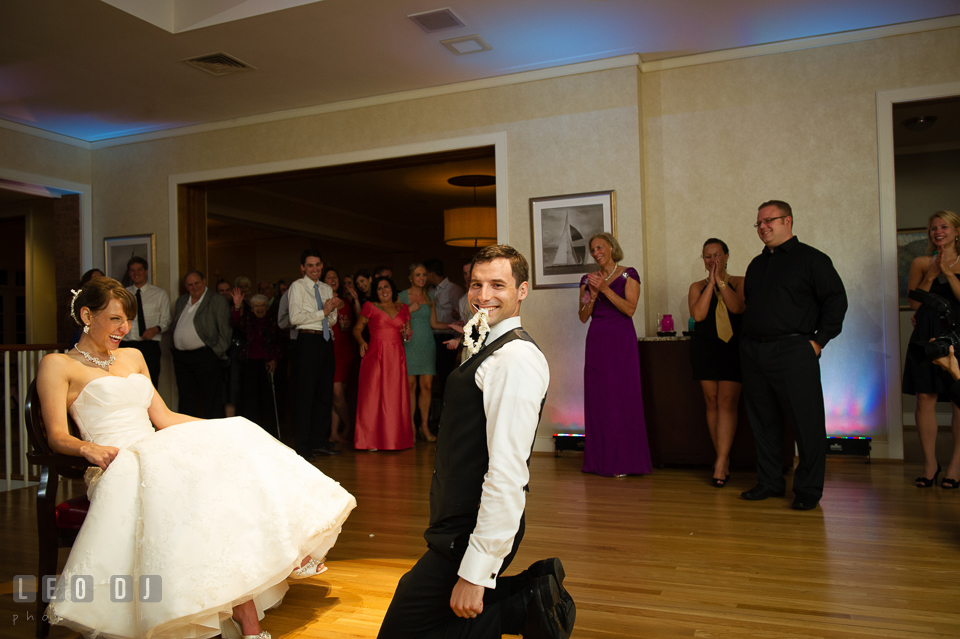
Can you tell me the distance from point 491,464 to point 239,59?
503 centimetres

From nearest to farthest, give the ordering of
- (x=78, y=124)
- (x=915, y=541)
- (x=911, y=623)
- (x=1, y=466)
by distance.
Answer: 1. (x=911, y=623)
2. (x=915, y=541)
3. (x=1, y=466)
4. (x=78, y=124)

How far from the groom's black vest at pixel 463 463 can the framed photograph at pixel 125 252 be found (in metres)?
6.58

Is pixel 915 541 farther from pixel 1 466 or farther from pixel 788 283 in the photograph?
pixel 1 466

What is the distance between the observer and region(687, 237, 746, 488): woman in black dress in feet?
14.7

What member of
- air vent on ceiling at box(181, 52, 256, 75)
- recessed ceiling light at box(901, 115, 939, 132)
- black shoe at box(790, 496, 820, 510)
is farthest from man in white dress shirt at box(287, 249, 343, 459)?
recessed ceiling light at box(901, 115, 939, 132)

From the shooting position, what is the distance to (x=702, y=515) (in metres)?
3.73

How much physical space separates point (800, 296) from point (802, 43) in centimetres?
265

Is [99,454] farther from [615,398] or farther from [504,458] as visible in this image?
[615,398]

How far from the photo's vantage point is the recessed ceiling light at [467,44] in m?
5.18

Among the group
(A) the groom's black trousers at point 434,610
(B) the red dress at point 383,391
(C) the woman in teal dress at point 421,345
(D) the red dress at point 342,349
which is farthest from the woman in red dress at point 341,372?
(A) the groom's black trousers at point 434,610

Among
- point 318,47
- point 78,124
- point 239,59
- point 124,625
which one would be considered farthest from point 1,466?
point 124,625

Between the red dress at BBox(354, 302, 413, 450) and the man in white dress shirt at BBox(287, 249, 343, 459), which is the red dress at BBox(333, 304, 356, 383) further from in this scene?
the man in white dress shirt at BBox(287, 249, 343, 459)

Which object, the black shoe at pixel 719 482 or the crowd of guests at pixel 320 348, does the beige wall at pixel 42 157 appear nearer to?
the crowd of guests at pixel 320 348

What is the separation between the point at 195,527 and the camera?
2.14 metres
